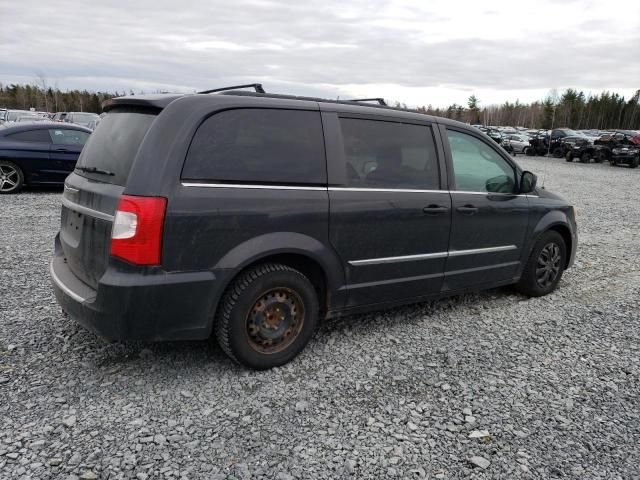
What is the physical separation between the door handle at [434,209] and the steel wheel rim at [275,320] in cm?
126

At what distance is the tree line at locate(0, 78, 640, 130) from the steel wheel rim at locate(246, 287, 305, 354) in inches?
2317

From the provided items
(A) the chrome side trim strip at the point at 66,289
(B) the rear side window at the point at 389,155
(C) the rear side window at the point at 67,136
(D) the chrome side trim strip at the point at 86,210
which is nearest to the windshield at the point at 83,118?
(C) the rear side window at the point at 67,136

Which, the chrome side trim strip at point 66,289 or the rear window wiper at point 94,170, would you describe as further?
the rear window wiper at point 94,170

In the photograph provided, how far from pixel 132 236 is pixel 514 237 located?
3.44 metres

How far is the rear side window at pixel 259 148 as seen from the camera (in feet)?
9.83

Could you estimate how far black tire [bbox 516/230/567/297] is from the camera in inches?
197

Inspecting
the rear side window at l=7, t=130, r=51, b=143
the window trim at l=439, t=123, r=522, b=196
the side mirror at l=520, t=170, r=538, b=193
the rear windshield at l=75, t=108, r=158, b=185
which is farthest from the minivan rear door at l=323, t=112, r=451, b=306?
the rear side window at l=7, t=130, r=51, b=143

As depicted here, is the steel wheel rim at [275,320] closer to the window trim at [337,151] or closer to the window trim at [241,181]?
the window trim at [241,181]

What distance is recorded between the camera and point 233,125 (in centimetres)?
312

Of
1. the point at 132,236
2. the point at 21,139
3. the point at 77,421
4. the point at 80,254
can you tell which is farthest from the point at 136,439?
the point at 21,139

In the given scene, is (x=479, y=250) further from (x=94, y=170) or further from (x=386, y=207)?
(x=94, y=170)

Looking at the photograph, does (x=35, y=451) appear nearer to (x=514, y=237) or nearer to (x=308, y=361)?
(x=308, y=361)

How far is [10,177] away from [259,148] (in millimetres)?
9023

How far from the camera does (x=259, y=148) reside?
10.5ft
